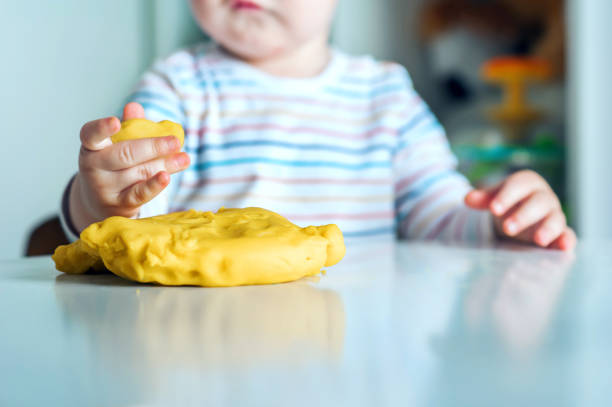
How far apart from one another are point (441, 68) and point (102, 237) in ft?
4.45

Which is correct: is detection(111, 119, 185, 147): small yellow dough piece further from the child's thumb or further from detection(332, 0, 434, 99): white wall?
detection(332, 0, 434, 99): white wall

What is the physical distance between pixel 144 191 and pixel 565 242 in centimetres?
33

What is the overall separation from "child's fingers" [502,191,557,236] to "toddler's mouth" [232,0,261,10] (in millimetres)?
333

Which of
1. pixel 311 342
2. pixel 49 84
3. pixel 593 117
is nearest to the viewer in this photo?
pixel 311 342

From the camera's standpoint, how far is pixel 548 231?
0.48 meters

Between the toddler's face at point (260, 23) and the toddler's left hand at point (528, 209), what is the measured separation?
0.30 meters

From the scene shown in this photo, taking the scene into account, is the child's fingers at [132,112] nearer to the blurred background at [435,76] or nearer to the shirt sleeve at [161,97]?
the blurred background at [435,76]

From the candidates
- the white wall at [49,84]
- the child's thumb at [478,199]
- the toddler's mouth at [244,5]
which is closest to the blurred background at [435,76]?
the white wall at [49,84]

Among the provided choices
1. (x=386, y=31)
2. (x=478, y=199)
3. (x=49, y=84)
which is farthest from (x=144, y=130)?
(x=386, y=31)

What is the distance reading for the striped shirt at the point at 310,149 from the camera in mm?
641

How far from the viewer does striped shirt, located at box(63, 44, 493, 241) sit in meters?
0.64

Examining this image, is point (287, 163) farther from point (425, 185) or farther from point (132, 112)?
point (132, 112)

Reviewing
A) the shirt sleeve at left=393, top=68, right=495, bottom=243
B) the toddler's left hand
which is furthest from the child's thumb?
the shirt sleeve at left=393, top=68, right=495, bottom=243

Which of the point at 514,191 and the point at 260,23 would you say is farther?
the point at 260,23
